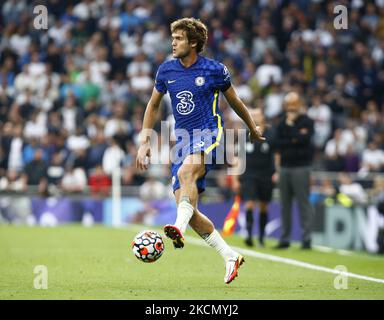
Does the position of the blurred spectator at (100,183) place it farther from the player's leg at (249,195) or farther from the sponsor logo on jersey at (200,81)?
the sponsor logo on jersey at (200,81)

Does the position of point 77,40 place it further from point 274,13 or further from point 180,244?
point 180,244

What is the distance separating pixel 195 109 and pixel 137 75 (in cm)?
1536

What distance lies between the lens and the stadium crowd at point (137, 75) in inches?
885

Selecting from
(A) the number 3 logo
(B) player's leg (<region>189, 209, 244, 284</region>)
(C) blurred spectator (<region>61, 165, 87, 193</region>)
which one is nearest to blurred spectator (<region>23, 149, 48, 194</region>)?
(C) blurred spectator (<region>61, 165, 87, 193</region>)

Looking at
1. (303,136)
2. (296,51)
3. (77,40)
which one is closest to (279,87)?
(296,51)

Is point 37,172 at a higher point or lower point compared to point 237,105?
lower

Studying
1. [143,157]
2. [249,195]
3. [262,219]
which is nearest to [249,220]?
[262,219]

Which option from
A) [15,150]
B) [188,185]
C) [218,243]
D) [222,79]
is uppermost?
[222,79]

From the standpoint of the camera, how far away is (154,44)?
25.4 meters

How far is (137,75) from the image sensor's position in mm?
24422

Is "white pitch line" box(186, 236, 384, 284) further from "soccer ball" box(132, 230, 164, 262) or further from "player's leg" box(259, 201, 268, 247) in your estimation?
"soccer ball" box(132, 230, 164, 262)

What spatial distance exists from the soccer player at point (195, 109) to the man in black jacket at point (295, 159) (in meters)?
6.22

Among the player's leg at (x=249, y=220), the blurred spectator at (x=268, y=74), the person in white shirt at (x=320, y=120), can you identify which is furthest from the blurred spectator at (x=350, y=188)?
the blurred spectator at (x=268, y=74)

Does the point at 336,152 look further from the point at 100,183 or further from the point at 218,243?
the point at 218,243
